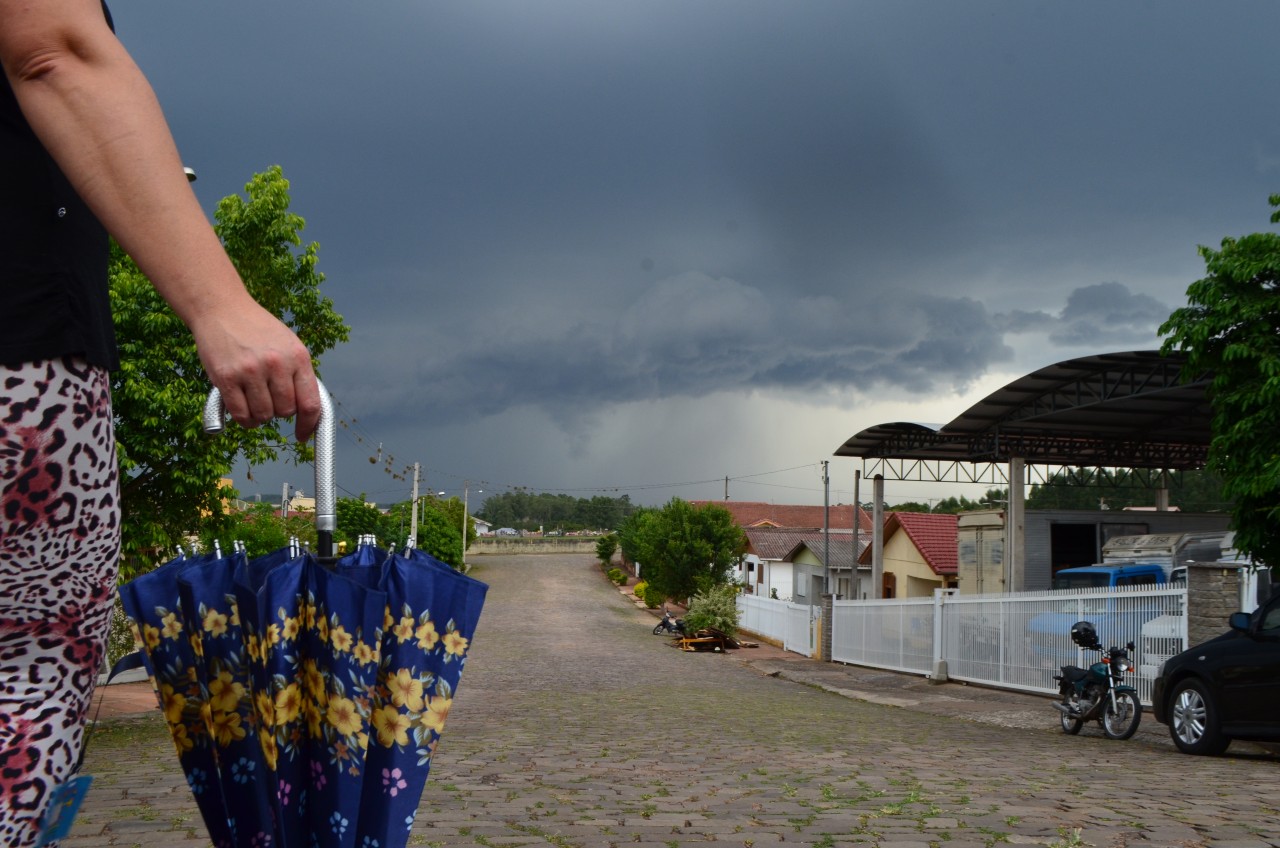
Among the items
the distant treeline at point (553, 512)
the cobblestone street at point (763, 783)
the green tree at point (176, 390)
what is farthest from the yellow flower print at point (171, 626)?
the distant treeline at point (553, 512)

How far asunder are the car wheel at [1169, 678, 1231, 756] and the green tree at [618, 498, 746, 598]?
43.8 metres

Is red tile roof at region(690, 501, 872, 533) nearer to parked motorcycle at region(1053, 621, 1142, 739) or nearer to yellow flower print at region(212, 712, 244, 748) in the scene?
parked motorcycle at region(1053, 621, 1142, 739)

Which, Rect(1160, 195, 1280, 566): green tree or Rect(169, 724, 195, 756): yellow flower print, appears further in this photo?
Rect(1160, 195, 1280, 566): green tree

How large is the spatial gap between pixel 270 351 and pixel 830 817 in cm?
506

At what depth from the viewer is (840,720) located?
571 inches

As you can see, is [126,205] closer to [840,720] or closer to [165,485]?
[165,485]

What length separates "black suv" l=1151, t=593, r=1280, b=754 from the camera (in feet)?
34.7

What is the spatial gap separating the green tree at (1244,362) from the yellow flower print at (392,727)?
44.2ft

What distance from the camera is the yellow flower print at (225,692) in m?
1.93

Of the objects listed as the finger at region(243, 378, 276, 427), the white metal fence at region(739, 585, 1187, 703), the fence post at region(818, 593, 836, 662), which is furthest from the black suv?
the fence post at region(818, 593, 836, 662)

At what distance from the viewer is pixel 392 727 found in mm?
1857

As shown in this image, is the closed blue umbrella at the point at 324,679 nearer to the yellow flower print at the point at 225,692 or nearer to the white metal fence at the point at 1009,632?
the yellow flower print at the point at 225,692

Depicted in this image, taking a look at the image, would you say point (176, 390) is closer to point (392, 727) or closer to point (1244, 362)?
point (392, 727)

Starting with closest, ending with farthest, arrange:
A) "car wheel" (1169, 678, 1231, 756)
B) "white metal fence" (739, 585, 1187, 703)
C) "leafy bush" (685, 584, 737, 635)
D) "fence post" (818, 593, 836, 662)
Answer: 1. "car wheel" (1169, 678, 1231, 756)
2. "white metal fence" (739, 585, 1187, 703)
3. "fence post" (818, 593, 836, 662)
4. "leafy bush" (685, 584, 737, 635)
